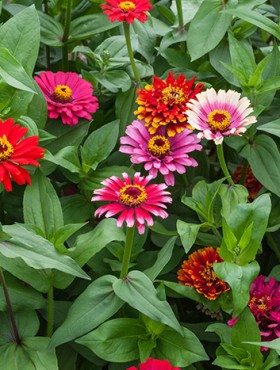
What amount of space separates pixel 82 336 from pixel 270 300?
0.83 ft

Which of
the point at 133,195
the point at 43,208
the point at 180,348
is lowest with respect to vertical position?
the point at 180,348

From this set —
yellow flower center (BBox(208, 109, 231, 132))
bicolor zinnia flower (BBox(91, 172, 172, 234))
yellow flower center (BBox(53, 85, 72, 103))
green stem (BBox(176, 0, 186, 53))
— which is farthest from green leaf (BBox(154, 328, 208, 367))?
green stem (BBox(176, 0, 186, 53))

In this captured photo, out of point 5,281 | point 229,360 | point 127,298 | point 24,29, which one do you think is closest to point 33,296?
point 5,281

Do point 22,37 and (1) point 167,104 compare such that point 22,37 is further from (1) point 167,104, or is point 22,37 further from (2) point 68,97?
(1) point 167,104

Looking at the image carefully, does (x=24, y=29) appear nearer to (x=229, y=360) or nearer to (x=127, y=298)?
(x=127, y=298)

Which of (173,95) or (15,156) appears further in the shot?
(173,95)

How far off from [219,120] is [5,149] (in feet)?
0.97

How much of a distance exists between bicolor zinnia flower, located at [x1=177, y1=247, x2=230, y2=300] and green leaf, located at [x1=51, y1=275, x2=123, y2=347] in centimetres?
11

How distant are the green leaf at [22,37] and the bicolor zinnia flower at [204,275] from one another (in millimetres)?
380

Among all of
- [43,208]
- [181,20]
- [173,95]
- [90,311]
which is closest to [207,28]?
[181,20]

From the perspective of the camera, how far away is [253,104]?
1236mm

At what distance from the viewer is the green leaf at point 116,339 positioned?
1.04 m

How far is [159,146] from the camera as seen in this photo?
115 centimetres

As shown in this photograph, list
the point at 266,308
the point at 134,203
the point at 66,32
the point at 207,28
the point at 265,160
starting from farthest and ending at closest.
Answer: the point at 66,32 → the point at 207,28 → the point at 265,160 → the point at 266,308 → the point at 134,203
